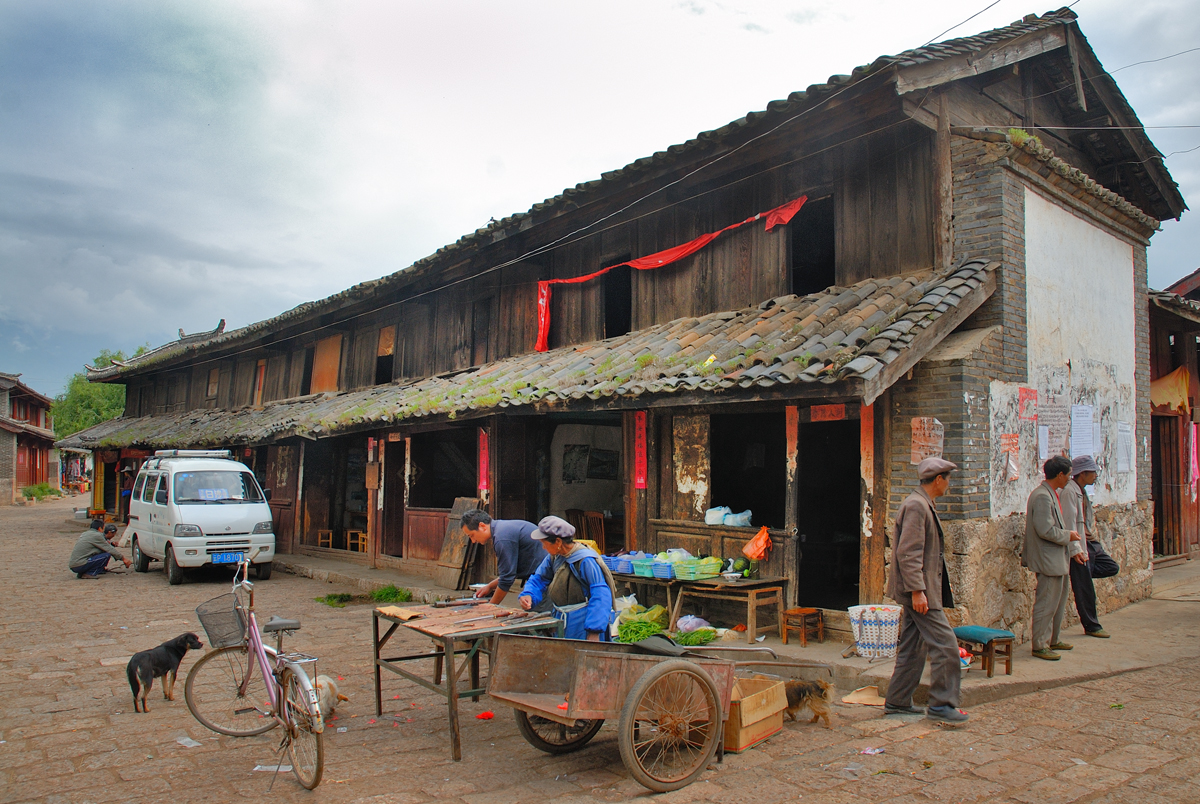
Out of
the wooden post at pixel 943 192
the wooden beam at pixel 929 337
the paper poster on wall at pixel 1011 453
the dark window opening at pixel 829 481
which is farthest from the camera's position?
the dark window opening at pixel 829 481

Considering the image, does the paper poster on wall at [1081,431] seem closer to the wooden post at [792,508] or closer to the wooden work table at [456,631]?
the wooden post at [792,508]

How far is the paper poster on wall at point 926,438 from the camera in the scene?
6.82 metres

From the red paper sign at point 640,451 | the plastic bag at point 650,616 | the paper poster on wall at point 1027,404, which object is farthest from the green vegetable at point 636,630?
the paper poster on wall at point 1027,404

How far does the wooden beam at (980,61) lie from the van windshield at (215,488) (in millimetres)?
12706

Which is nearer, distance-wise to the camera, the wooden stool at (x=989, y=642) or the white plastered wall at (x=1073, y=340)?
the wooden stool at (x=989, y=642)

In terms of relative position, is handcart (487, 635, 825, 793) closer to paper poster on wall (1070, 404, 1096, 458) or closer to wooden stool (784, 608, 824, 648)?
wooden stool (784, 608, 824, 648)

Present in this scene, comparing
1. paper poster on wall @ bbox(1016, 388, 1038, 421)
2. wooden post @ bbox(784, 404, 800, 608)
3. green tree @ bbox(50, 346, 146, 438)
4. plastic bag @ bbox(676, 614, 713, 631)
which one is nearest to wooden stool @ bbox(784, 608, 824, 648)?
wooden post @ bbox(784, 404, 800, 608)

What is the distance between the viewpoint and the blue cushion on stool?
6.06 meters

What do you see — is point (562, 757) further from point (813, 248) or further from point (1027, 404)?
point (813, 248)

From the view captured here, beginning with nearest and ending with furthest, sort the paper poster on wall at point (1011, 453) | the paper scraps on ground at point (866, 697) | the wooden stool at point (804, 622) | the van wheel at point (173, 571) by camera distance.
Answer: the paper scraps on ground at point (866, 697)
the wooden stool at point (804, 622)
the paper poster on wall at point (1011, 453)
the van wheel at point (173, 571)

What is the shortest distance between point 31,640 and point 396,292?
9371mm

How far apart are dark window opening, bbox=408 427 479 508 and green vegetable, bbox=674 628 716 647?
6.84m

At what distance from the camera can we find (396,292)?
16.0 m

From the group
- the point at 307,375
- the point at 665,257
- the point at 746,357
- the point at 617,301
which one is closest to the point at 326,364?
the point at 307,375
